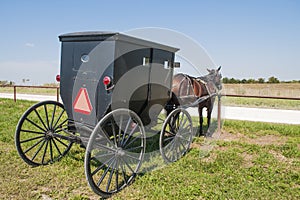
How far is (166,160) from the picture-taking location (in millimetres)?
4180

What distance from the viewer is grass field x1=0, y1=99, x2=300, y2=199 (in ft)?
10.5

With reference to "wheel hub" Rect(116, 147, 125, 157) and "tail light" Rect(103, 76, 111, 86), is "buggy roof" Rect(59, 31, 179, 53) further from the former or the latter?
"wheel hub" Rect(116, 147, 125, 157)

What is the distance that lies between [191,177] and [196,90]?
3.00 meters

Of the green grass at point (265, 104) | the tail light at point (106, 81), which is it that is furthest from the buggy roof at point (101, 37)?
the green grass at point (265, 104)

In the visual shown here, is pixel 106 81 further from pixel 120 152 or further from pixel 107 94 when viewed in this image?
pixel 120 152

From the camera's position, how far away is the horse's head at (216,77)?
23.1ft

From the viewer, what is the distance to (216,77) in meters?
7.18

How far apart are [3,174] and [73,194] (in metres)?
1.33

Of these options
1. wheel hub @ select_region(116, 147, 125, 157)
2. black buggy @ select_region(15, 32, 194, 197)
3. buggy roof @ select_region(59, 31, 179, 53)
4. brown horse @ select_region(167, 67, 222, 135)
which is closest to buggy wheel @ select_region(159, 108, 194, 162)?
black buggy @ select_region(15, 32, 194, 197)

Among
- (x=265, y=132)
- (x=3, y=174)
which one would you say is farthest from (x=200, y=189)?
(x=265, y=132)

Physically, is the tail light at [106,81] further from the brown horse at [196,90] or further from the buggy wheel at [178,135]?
the brown horse at [196,90]

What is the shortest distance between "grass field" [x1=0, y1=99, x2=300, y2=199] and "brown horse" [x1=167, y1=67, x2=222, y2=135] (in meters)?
1.15

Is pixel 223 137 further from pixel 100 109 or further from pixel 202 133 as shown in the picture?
pixel 100 109

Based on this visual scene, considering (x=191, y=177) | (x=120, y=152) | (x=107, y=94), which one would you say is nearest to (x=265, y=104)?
(x=191, y=177)
